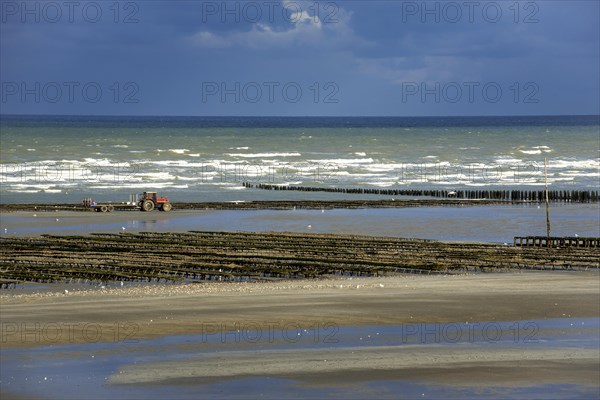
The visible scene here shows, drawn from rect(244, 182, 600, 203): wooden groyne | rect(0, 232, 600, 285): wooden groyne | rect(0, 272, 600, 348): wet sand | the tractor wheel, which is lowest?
rect(0, 272, 600, 348): wet sand

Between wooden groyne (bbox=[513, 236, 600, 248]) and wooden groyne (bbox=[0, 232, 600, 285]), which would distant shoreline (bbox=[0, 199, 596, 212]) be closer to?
wooden groyne (bbox=[0, 232, 600, 285])

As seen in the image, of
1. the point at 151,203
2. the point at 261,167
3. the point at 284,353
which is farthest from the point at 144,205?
the point at 261,167

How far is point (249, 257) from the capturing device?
43.9m

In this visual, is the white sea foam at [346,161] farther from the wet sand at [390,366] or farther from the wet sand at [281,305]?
the wet sand at [390,366]

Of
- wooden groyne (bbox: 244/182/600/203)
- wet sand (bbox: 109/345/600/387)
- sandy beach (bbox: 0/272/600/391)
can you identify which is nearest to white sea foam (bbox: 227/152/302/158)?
wooden groyne (bbox: 244/182/600/203)

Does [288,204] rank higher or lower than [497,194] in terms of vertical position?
lower

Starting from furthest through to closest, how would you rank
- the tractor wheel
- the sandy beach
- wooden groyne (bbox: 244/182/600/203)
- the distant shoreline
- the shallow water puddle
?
1. wooden groyne (bbox: 244/182/600/203)
2. the distant shoreline
3. the tractor wheel
4. the sandy beach
5. the shallow water puddle

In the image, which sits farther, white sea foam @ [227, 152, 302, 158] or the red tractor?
white sea foam @ [227, 152, 302, 158]

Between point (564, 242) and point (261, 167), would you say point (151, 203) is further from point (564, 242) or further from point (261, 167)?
point (261, 167)

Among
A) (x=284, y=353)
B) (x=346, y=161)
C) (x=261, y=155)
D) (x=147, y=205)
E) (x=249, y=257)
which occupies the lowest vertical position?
(x=284, y=353)

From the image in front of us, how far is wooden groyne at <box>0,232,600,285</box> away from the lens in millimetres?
39656

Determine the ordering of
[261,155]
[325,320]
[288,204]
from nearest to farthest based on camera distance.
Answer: [325,320] < [288,204] < [261,155]

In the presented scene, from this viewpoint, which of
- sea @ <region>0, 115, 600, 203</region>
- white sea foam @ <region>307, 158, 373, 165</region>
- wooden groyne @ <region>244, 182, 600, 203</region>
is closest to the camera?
wooden groyne @ <region>244, 182, 600, 203</region>

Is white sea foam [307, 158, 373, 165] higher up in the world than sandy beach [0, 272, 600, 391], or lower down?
higher up
